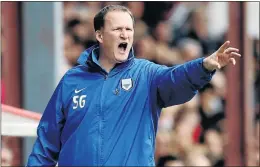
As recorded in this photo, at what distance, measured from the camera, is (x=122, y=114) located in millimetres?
4352

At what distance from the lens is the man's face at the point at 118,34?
441 cm

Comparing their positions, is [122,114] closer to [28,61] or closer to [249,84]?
[28,61]

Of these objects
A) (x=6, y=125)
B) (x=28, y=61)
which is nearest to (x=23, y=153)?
(x=28, y=61)

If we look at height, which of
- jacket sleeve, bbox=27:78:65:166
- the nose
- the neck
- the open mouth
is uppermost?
the nose

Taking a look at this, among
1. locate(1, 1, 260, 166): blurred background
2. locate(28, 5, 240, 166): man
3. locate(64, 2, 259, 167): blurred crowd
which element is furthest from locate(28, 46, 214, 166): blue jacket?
locate(64, 2, 259, 167): blurred crowd

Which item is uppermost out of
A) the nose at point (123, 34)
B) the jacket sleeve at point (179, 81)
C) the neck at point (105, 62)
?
the nose at point (123, 34)

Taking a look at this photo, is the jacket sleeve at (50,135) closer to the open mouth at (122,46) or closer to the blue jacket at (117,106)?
the blue jacket at (117,106)

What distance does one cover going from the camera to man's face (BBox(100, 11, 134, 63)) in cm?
441

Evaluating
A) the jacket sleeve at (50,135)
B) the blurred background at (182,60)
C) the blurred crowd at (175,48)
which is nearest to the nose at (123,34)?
the jacket sleeve at (50,135)

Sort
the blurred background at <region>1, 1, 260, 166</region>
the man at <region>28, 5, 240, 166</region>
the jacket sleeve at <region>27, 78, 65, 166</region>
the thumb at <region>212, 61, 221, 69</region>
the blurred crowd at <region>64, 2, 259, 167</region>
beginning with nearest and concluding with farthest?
1. the thumb at <region>212, 61, 221, 69</region>
2. the man at <region>28, 5, 240, 166</region>
3. the jacket sleeve at <region>27, 78, 65, 166</region>
4. the blurred background at <region>1, 1, 260, 166</region>
5. the blurred crowd at <region>64, 2, 259, 167</region>

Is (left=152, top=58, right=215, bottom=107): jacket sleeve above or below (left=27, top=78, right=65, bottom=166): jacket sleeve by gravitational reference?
above

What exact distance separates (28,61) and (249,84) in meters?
1.92

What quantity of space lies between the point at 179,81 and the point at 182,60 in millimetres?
3649

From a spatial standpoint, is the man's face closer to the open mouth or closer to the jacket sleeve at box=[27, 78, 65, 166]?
the open mouth
